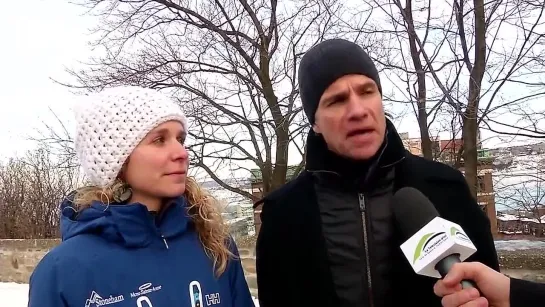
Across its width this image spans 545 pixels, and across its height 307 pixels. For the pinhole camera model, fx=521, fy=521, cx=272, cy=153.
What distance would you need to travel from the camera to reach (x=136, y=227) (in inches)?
78.2

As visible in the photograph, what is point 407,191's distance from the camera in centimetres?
168

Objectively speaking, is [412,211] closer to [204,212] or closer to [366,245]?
[366,245]

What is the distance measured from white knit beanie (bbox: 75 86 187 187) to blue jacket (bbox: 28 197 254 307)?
17 centimetres

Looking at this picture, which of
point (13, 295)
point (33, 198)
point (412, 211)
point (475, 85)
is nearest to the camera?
point (412, 211)

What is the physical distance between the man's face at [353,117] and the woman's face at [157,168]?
0.60 metres

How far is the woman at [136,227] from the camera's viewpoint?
6.13 feet

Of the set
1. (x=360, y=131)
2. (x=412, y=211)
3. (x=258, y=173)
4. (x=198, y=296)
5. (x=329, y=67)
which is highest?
(x=258, y=173)

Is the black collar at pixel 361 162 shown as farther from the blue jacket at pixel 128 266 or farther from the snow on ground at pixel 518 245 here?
the snow on ground at pixel 518 245

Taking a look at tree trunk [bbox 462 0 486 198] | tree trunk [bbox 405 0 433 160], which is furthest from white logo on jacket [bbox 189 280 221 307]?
tree trunk [bbox 405 0 433 160]

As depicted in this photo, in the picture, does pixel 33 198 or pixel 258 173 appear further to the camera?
pixel 33 198

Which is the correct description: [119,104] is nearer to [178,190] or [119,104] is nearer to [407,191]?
[178,190]

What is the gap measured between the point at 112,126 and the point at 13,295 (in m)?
9.03

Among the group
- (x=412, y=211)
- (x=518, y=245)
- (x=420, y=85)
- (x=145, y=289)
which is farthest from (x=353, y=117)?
(x=420, y=85)

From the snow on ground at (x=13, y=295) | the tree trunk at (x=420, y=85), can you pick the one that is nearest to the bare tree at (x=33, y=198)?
the snow on ground at (x=13, y=295)
